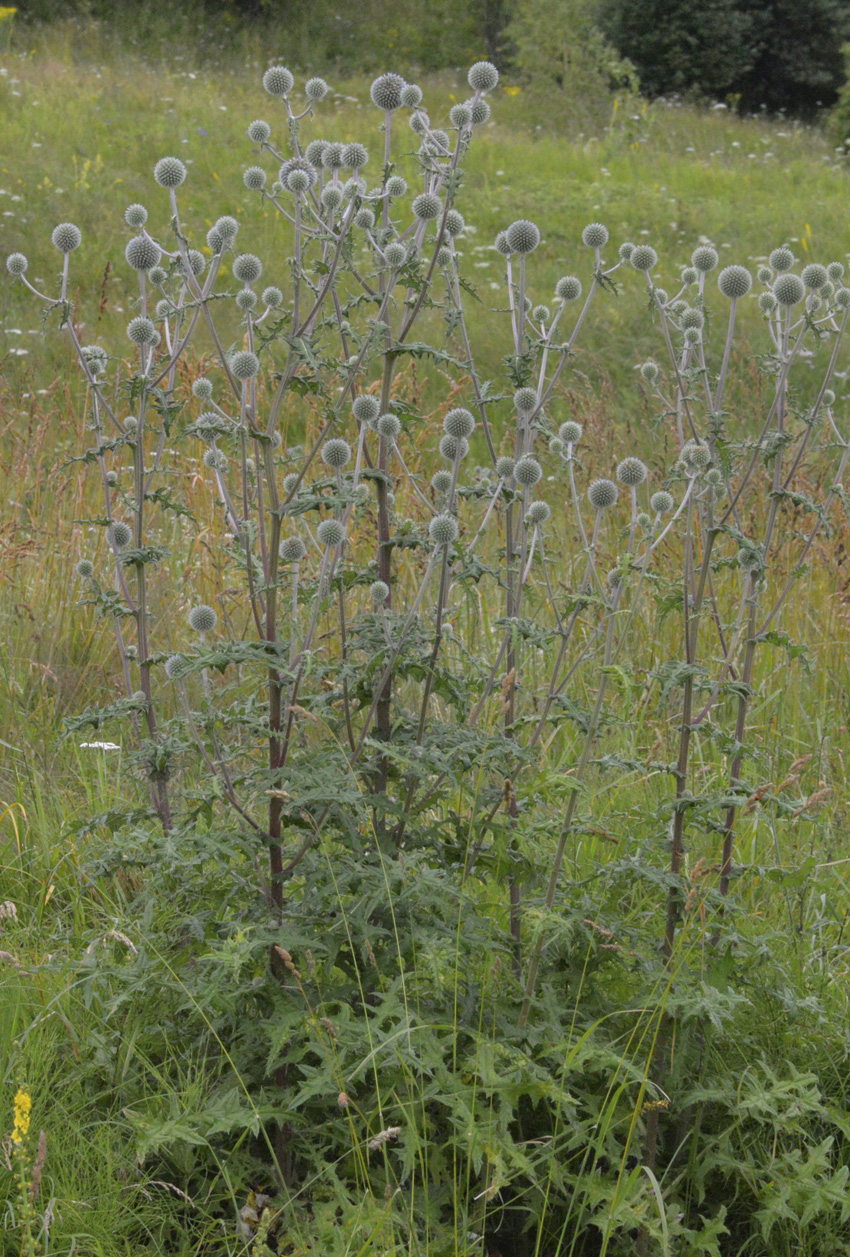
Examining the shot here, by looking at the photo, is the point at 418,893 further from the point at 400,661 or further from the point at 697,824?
the point at 697,824

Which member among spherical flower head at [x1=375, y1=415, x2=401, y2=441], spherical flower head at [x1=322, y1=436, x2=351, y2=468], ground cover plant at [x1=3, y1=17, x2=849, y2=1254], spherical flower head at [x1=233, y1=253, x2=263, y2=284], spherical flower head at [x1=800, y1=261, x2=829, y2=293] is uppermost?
spherical flower head at [x1=800, y1=261, x2=829, y2=293]

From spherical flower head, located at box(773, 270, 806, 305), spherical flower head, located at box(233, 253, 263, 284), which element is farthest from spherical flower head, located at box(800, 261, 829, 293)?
spherical flower head, located at box(233, 253, 263, 284)

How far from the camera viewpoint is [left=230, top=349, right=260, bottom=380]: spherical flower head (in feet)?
6.57

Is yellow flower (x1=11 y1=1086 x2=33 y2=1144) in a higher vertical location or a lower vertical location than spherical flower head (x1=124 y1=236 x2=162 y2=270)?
lower

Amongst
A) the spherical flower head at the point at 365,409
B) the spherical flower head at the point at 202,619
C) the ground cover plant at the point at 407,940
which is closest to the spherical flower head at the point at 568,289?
the ground cover plant at the point at 407,940

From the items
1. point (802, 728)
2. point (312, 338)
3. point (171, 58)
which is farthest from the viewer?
point (171, 58)

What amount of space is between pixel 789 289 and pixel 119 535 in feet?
4.88

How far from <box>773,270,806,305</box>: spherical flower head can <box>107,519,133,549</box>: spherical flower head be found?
4.74 feet

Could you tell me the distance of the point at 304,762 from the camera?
1.99 metres

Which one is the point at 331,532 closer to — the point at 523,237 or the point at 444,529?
the point at 444,529

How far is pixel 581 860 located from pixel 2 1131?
4.72 feet

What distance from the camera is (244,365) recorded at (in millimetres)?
2016

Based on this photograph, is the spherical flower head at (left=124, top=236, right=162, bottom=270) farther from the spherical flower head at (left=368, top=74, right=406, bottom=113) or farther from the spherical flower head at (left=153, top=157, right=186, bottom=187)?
the spherical flower head at (left=368, top=74, right=406, bottom=113)

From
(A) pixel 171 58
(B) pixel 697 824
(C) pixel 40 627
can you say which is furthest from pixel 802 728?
(A) pixel 171 58
